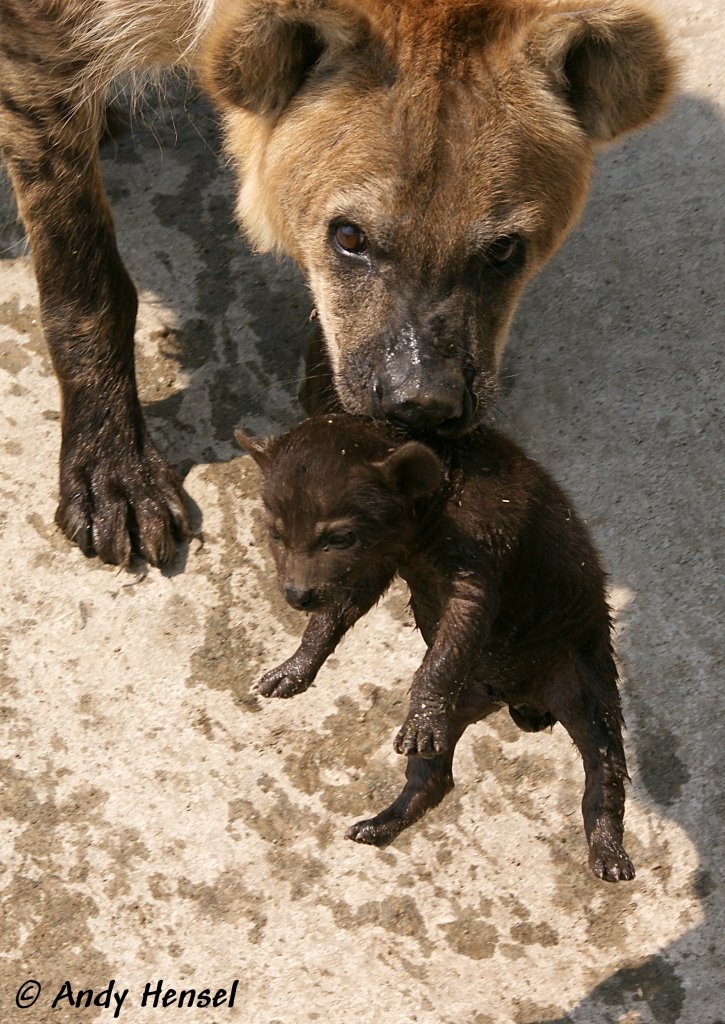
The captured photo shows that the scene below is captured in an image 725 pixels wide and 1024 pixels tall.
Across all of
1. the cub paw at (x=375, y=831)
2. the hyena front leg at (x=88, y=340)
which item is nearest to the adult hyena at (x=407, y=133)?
the hyena front leg at (x=88, y=340)

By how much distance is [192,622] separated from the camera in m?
4.79

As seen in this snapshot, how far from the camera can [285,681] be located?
381 cm

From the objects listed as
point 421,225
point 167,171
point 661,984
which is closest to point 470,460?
point 421,225

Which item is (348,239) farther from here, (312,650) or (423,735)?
(423,735)

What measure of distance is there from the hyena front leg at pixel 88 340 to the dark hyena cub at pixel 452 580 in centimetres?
129

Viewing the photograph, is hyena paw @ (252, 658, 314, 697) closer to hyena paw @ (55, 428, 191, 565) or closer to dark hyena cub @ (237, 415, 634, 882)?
dark hyena cub @ (237, 415, 634, 882)

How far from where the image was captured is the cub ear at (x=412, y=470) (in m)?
3.35

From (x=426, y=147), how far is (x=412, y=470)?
40.1 inches

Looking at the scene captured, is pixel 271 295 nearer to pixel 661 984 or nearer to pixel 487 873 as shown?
pixel 487 873

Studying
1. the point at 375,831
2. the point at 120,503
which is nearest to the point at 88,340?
the point at 120,503

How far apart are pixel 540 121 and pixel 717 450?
143 cm

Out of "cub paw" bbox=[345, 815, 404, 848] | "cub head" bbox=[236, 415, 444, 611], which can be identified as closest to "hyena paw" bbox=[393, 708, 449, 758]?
"cub head" bbox=[236, 415, 444, 611]

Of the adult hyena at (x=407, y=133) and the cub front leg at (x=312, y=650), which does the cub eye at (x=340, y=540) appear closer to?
the cub front leg at (x=312, y=650)

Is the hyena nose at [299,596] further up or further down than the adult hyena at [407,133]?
further down
